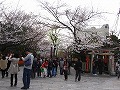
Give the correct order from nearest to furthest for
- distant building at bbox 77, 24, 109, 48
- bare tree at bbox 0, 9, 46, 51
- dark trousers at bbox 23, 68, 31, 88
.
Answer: dark trousers at bbox 23, 68, 31, 88
bare tree at bbox 0, 9, 46, 51
distant building at bbox 77, 24, 109, 48

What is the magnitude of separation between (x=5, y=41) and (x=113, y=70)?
38.1ft

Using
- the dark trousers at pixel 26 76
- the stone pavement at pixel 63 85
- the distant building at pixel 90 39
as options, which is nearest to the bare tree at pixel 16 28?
the distant building at pixel 90 39

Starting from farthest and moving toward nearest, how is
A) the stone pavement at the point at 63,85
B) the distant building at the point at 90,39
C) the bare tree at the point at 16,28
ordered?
the distant building at the point at 90,39
the bare tree at the point at 16,28
the stone pavement at the point at 63,85

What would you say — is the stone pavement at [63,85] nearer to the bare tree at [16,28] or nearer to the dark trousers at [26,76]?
the dark trousers at [26,76]

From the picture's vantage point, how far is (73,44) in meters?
38.8

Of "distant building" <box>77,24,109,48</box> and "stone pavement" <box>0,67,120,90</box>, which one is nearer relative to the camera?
"stone pavement" <box>0,67,120,90</box>

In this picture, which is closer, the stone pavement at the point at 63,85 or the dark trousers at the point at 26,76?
the dark trousers at the point at 26,76

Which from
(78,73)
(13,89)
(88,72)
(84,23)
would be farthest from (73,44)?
(13,89)

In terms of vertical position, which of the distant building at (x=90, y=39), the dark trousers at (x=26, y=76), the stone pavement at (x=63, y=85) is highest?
the distant building at (x=90, y=39)

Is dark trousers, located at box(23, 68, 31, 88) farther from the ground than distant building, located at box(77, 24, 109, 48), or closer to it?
closer to it

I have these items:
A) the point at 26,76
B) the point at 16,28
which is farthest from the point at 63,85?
the point at 16,28

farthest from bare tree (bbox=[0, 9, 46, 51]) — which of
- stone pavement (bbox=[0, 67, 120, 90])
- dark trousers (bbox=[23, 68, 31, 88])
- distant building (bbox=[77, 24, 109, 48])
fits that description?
dark trousers (bbox=[23, 68, 31, 88])

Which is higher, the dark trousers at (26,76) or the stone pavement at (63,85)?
the dark trousers at (26,76)

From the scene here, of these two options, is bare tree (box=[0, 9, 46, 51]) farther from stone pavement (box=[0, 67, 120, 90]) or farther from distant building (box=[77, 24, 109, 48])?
stone pavement (box=[0, 67, 120, 90])
